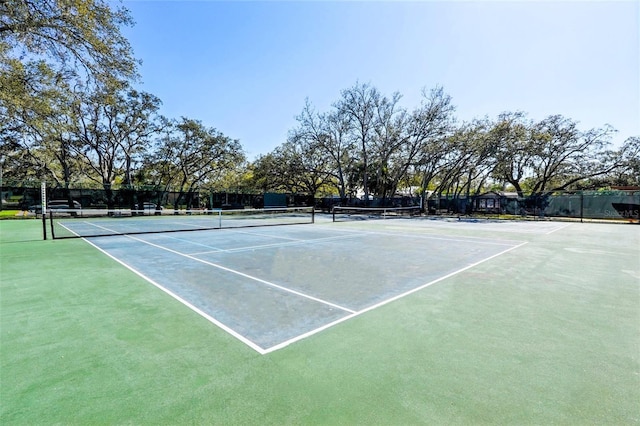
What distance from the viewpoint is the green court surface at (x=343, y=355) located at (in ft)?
6.88

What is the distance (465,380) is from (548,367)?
823 millimetres

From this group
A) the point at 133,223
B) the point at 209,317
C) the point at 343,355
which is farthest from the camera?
the point at 133,223

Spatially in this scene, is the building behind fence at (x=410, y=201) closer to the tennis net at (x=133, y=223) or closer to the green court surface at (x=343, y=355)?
the tennis net at (x=133, y=223)

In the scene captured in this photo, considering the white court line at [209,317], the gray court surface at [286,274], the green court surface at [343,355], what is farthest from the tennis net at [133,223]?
the green court surface at [343,355]

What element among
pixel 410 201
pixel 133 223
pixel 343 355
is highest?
pixel 410 201

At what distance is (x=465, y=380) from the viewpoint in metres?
2.42

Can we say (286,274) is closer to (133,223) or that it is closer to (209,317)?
(209,317)

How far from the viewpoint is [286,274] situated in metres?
5.79

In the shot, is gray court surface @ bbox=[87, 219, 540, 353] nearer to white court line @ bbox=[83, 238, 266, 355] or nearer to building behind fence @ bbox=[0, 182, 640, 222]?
white court line @ bbox=[83, 238, 266, 355]

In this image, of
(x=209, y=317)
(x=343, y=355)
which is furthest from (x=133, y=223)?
(x=343, y=355)

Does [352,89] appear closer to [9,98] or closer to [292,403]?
[9,98]

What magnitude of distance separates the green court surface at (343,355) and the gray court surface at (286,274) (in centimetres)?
8

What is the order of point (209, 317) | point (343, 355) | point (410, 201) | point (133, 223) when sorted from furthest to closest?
point (410, 201)
point (133, 223)
point (209, 317)
point (343, 355)

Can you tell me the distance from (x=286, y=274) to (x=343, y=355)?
3.09m
